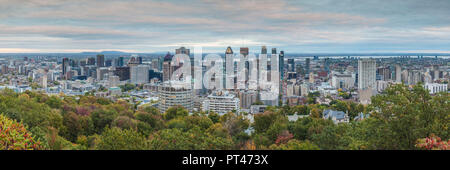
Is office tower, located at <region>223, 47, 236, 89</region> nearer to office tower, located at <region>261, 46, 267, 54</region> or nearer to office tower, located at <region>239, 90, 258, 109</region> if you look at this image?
office tower, located at <region>261, 46, 267, 54</region>

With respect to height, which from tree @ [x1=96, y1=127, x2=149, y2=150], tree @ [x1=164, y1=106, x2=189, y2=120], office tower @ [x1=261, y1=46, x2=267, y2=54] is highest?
office tower @ [x1=261, y1=46, x2=267, y2=54]

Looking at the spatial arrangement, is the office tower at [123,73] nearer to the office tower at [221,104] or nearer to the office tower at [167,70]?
the office tower at [167,70]

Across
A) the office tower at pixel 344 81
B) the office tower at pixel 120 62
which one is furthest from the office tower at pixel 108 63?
the office tower at pixel 344 81

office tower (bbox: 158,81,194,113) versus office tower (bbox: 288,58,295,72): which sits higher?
office tower (bbox: 288,58,295,72)

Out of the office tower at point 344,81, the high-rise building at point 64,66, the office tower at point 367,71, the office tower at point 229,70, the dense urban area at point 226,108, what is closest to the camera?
the dense urban area at point 226,108

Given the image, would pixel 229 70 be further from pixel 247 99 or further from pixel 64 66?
pixel 64 66

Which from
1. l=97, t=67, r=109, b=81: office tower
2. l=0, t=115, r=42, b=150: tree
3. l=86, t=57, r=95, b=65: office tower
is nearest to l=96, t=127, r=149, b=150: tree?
l=0, t=115, r=42, b=150: tree

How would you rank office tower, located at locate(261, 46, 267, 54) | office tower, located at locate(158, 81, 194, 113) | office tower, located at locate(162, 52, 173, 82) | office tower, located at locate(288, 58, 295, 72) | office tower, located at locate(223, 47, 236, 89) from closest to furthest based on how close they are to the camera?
office tower, located at locate(158, 81, 194, 113) < office tower, located at locate(223, 47, 236, 89) < office tower, located at locate(261, 46, 267, 54) < office tower, located at locate(162, 52, 173, 82) < office tower, located at locate(288, 58, 295, 72)
